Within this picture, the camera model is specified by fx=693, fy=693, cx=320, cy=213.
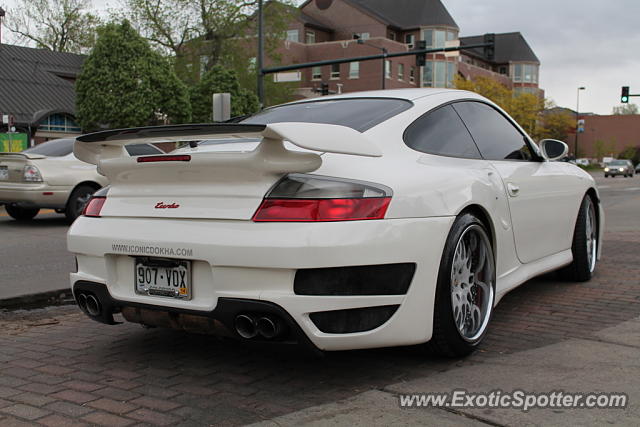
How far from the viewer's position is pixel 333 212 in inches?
119

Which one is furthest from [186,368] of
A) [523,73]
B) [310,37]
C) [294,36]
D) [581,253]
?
[523,73]

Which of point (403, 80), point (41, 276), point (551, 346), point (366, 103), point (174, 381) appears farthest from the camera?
point (403, 80)

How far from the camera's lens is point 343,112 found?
406 cm

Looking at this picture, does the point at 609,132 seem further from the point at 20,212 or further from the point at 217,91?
the point at 20,212

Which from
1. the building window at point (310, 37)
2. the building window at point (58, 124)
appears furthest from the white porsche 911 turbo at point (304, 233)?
the building window at point (310, 37)

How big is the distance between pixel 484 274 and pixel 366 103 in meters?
1.23

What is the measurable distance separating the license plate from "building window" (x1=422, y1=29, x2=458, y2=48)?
6889 centimetres

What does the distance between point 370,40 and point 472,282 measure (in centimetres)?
6074

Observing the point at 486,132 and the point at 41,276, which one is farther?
the point at 41,276

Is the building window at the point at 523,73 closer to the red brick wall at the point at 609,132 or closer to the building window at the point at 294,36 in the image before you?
the red brick wall at the point at 609,132

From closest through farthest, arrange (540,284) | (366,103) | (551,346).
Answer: (551,346) → (366,103) → (540,284)

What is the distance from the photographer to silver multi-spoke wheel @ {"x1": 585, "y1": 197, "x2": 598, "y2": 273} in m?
5.67

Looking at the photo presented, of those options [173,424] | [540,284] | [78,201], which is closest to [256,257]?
[173,424]

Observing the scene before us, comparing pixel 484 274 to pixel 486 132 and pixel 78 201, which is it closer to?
pixel 486 132
